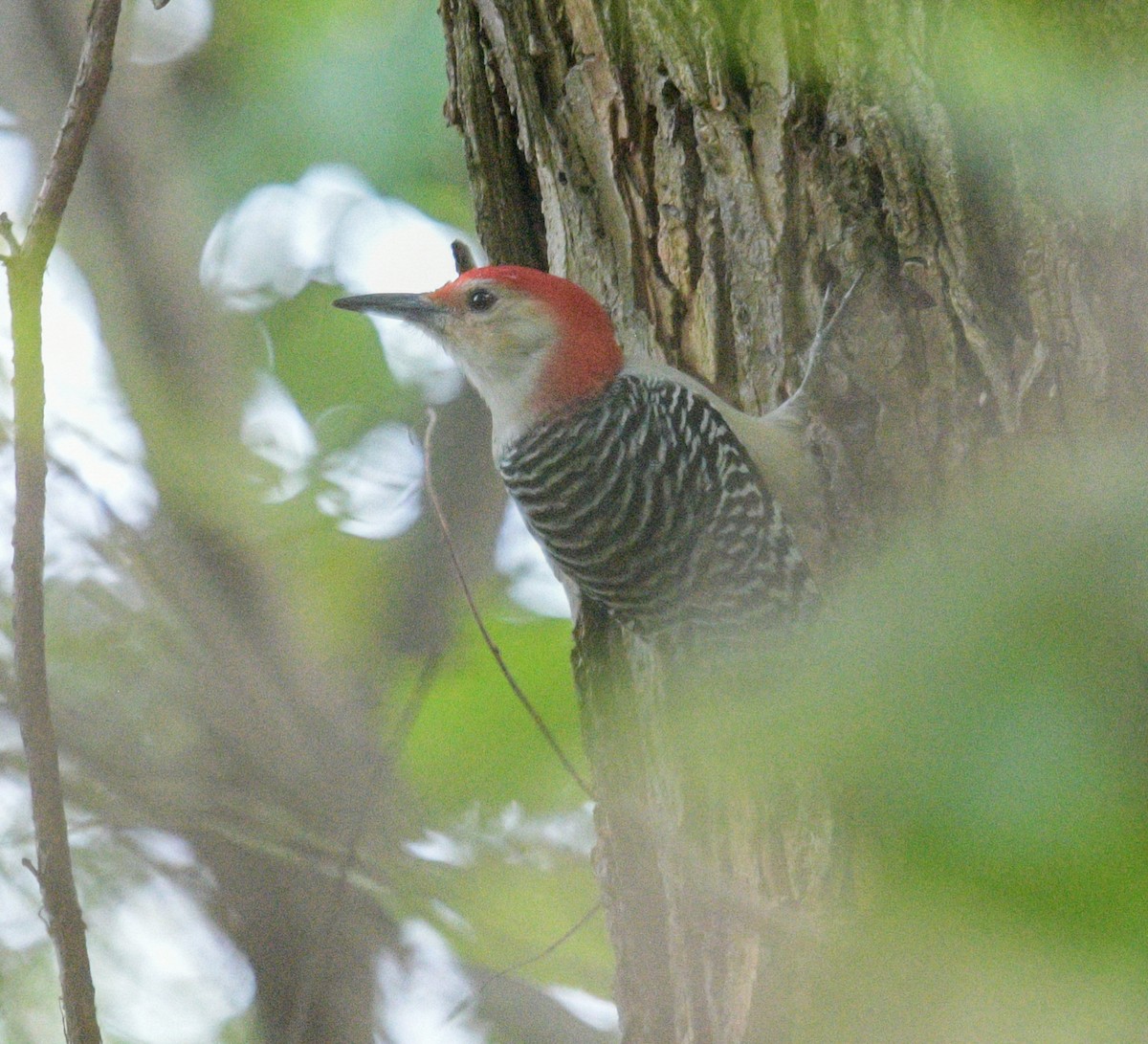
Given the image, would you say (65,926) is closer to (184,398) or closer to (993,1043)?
(993,1043)

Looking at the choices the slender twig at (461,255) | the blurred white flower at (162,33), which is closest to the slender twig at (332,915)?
the slender twig at (461,255)

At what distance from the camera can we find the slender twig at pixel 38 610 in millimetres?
1464

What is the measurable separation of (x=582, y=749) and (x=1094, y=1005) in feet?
7.33

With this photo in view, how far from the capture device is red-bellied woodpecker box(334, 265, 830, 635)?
2.80 metres

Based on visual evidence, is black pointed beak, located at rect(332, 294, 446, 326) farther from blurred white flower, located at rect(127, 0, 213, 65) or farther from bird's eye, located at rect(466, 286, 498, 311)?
blurred white flower, located at rect(127, 0, 213, 65)

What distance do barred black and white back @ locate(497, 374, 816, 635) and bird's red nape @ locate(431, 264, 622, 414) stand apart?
0.36ft

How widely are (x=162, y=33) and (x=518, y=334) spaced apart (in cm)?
211

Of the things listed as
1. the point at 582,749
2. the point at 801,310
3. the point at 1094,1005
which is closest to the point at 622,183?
the point at 801,310

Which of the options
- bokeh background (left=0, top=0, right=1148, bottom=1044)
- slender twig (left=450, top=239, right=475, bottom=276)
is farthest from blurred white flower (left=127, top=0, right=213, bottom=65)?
slender twig (left=450, top=239, right=475, bottom=276)

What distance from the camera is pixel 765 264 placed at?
2691 millimetres

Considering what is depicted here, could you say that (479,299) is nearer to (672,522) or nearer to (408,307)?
(408,307)

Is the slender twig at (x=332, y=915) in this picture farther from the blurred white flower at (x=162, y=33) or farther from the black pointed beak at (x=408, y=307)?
the blurred white flower at (x=162, y=33)

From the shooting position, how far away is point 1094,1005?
64 cm

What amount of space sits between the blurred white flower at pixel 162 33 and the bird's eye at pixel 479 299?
1556 millimetres
